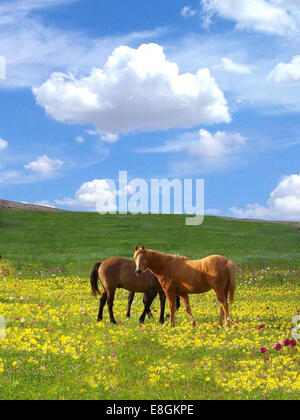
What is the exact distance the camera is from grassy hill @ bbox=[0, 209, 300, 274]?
40800 millimetres

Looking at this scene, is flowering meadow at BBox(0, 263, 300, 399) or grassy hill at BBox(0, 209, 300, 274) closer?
flowering meadow at BBox(0, 263, 300, 399)

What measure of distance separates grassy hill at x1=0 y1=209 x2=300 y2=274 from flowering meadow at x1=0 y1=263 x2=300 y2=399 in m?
18.3

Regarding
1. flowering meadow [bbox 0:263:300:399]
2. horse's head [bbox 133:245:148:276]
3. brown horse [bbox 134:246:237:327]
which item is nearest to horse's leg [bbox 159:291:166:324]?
flowering meadow [bbox 0:263:300:399]

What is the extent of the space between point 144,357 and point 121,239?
134 ft

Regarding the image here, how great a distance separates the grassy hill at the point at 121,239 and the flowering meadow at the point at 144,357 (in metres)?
18.3

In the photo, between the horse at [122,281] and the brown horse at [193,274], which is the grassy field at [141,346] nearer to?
the horse at [122,281]

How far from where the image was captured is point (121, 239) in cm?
5369

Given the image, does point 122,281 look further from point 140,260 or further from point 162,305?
point 140,260

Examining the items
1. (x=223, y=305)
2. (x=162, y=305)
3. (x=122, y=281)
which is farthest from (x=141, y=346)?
(x=223, y=305)

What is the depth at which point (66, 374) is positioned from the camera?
1134cm

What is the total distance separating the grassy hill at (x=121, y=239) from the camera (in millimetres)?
40800

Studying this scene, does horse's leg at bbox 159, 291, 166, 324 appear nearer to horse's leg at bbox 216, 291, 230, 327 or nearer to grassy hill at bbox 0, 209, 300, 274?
horse's leg at bbox 216, 291, 230, 327
